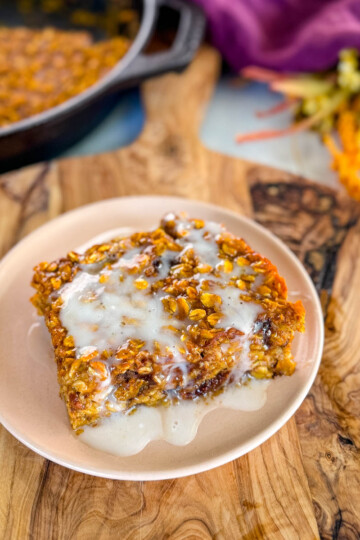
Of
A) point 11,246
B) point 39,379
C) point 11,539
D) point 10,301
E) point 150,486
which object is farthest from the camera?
point 11,246

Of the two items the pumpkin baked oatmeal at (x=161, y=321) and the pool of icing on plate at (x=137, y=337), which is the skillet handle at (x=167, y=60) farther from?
the pool of icing on plate at (x=137, y=337)

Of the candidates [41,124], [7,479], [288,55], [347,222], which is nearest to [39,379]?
[7,479]

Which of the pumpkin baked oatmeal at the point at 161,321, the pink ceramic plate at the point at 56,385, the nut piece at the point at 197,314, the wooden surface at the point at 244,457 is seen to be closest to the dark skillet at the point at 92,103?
the wooden surface at the point at 244,457

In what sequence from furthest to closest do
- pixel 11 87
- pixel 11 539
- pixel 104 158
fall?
1. pixel 11 87
2. pixel 104 158
3. pixel 11 539

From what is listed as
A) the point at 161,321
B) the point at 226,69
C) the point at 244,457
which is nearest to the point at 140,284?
the point at 161,321

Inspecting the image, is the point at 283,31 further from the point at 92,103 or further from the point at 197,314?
the point at 197,314

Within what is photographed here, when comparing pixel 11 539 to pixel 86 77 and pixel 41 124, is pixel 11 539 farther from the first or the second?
pixel 86 77

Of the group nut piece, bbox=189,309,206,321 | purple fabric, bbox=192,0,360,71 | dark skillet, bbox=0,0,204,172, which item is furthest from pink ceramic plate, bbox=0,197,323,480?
purple fabric, bbox=192,0,360,71


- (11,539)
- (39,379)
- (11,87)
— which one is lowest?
(11,539)
